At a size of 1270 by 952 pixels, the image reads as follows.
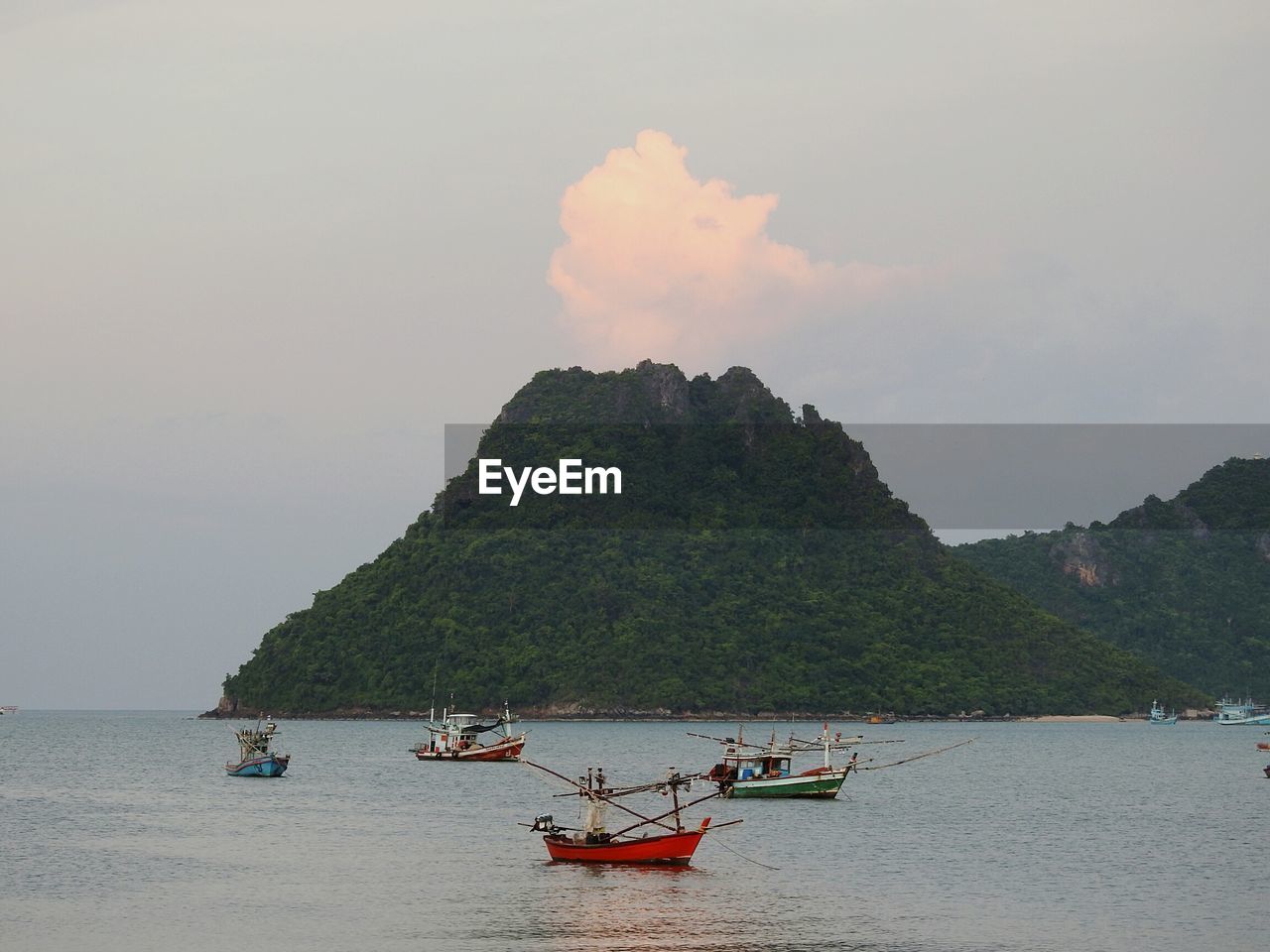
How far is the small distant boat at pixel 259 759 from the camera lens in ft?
305

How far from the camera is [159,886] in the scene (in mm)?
46938

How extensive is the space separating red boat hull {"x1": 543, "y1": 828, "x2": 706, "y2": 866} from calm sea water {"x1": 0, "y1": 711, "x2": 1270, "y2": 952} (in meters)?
0.50

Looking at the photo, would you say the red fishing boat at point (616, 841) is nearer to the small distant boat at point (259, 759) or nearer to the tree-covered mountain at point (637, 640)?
the small distant boat at point (259, 759)

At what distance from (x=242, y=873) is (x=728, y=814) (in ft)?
91.0

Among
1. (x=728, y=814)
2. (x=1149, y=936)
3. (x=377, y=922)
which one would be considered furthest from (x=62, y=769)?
(x=1149, y=936)

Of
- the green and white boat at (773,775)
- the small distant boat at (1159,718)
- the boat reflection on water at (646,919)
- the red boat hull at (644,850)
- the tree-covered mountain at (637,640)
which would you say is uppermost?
the tree-covered mountain at (637,640)

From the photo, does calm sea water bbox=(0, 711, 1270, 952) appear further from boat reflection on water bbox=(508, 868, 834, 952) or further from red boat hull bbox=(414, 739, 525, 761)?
red boat hull bbox=(414, 739, 525, 761)

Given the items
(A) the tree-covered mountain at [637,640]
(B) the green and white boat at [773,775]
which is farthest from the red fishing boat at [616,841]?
(A) the tree-covered mountain at [637,640]

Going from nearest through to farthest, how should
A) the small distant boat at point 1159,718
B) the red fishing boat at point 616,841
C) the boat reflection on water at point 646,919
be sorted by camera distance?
the boat reflection on water at point 646,919 < the red fishing boat at point 616,841 < the small distant boat at point 1159,718

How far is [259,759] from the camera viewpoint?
9362 centimetres

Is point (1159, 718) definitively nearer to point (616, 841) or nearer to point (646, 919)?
point (616, 841)

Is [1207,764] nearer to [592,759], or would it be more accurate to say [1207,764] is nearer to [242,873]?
[592,759]

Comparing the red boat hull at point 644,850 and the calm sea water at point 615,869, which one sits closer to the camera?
the calm sea water at point 615,869

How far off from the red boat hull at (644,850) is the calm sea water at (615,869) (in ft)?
1.65
